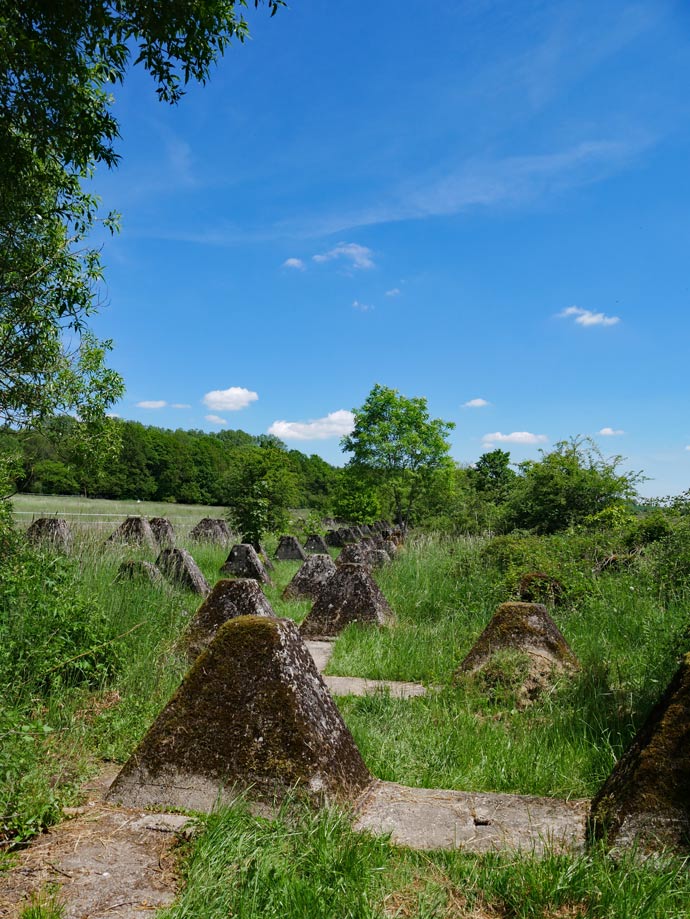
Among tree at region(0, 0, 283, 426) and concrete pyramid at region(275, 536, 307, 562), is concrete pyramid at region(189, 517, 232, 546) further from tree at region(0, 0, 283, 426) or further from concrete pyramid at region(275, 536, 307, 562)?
tree at region(0, 0, 283, 426)

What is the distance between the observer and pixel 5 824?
2.88 m

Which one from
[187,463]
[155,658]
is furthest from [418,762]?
[187,463]

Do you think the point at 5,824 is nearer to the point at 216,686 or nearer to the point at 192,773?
the point at 192,773

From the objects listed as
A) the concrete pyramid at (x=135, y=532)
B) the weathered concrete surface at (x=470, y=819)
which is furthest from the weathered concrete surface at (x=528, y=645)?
the concrete pyramid at (x=135, y=532)

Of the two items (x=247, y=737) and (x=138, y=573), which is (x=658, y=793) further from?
(x=138, y=573)

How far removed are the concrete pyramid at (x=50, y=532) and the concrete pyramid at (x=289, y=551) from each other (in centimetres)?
767

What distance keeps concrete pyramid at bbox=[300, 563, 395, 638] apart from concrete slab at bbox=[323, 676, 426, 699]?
1979 millimetres

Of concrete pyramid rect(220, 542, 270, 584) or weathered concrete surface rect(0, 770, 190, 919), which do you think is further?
concrete pyramid rect(220, 542, 270, 584)

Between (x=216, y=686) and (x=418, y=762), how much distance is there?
5.08 feet

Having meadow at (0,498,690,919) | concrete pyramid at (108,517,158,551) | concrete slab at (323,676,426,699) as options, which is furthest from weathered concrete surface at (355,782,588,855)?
concrete pyramid at (108,517,158,551)

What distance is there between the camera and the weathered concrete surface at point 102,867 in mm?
2311

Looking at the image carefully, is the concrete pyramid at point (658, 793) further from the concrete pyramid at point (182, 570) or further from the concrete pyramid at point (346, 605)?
the concrete pyramid at point (182, 570)

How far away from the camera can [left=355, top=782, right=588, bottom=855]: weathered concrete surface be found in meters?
2.80

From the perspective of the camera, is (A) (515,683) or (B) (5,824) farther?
(A) (515,683)
